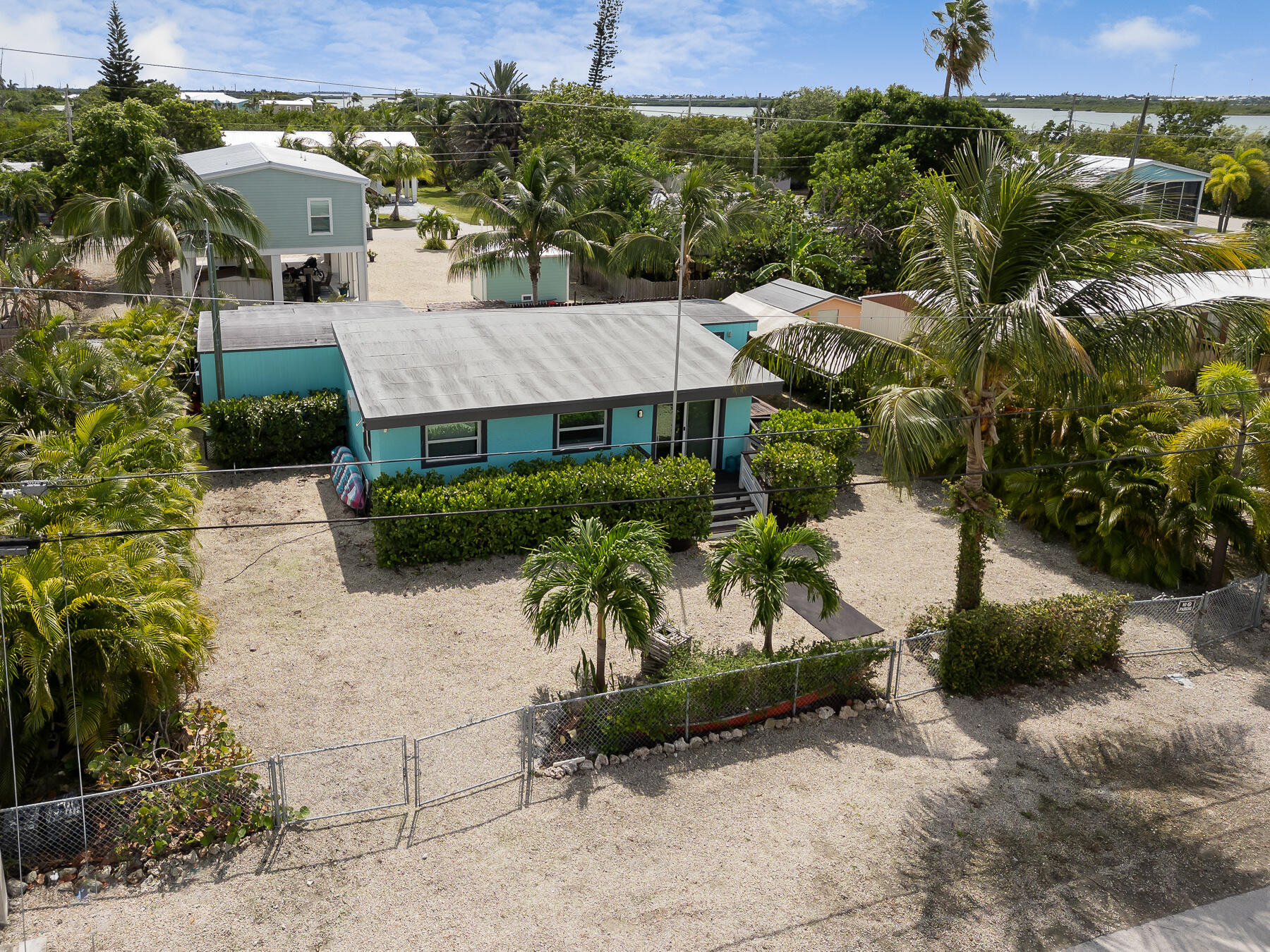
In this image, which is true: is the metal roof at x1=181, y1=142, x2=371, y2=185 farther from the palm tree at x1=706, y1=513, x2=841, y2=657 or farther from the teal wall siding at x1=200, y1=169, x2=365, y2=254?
the palm tree at x1=706, y1=513, x2=841, y2=657

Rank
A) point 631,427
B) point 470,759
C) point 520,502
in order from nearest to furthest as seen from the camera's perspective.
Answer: point 470,759
point 520,502
point 631,427

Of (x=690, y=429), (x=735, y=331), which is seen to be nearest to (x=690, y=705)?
(x=690, y=429)

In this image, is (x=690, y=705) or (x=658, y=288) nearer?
(x=690, y=705)

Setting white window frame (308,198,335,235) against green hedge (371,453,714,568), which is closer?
green hedge (371,453,714,568)

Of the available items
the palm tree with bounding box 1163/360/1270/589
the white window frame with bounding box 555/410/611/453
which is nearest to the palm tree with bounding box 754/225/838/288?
the white window frame with bounding box 555/410/611/453

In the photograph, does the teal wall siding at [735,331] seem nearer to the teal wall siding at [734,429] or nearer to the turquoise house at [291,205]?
the teal wall siding at [734,429]

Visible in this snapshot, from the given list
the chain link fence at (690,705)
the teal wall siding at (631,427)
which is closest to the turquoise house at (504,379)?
the teal wall siding at (631,427)

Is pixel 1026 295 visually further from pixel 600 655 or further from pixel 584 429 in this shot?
pixel 584 429
